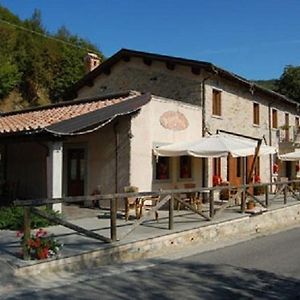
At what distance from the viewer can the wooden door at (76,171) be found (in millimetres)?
17609

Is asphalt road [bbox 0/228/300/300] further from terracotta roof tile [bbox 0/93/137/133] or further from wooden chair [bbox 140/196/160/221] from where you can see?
terracotta roof tile [bbox 0/93/137/133]

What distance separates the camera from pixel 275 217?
56.8 ft

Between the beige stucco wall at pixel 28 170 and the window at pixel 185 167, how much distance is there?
5034 mm

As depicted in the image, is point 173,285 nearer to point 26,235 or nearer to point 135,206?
point 26,235

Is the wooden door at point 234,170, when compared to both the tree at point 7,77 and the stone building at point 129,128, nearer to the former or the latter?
the stone building at point 129,128

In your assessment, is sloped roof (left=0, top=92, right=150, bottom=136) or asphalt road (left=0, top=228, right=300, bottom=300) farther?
sloped roof (left=0, top=92, right=150, bottom=136)

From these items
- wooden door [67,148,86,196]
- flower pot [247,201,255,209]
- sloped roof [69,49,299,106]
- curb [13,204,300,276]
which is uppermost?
sloped roof [69,49,299,106]

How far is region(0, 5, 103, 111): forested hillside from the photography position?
38.1 meters

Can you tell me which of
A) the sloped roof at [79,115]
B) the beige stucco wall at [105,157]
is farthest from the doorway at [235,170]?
the beige stucco wall at [105,157]

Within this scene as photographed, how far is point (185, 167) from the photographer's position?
19359mm

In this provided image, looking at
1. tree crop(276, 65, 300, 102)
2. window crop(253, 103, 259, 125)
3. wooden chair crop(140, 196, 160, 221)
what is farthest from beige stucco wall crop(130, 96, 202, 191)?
tree crop(276, 65, 300, 102)

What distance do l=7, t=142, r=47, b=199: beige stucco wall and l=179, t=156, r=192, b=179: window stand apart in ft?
Result: 16.5

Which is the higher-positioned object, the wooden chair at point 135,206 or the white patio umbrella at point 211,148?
the white patio umbrella at point 211,148

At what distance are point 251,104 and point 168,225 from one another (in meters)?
12.7
